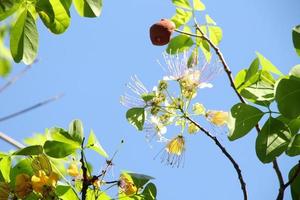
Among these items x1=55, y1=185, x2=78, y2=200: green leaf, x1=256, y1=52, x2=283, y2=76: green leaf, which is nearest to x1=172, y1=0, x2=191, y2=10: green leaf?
x1=256, y1=52, x2=283, y2=76: green leaf

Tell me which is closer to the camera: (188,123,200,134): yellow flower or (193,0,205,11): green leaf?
(188,123,200,134): yellow flower

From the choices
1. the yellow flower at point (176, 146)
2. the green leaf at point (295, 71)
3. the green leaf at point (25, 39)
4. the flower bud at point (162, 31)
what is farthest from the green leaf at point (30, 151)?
the green leaf at point (295, 71)

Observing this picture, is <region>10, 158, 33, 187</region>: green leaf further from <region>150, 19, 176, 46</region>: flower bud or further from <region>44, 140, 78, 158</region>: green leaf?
<region>150, 19, 176, 46</region>: flower bud

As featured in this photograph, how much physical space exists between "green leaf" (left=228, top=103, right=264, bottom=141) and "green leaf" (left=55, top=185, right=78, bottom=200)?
1.76 feet

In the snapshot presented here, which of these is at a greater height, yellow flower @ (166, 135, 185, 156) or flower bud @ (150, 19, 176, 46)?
flower bud @ (150, 19, 176, 46)

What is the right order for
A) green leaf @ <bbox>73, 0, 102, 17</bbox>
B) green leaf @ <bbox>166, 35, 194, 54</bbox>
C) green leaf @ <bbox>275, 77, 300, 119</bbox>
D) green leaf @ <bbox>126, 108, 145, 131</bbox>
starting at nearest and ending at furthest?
green leaf @ <bbox>275, 77, 300, 119</bbox> → green leaf @ <bbox>73, 0, 102, 17</bbox> → green leaf @ <bbox>126, 108, 145, 131</bbox> → green leaf @ <bbox>166, 35, 194, 54</bbox>

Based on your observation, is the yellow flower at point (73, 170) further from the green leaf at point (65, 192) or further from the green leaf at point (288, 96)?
the green leaf at point (288, 96)

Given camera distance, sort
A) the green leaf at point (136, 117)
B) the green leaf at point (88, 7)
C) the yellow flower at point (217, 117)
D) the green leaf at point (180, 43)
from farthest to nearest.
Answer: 1. the green leaf at point (180, 43)
2. the yellow flower at point (217, 117)
3. the green leaf at point (136, 117)
4. the green leaf at point (88, 7)

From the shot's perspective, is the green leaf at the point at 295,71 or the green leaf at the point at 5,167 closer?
the green leaf at the point at 295,71

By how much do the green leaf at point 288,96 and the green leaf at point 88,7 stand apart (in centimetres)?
61

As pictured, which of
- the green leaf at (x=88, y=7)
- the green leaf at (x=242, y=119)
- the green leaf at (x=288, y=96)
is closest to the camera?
the green leaf at (x=288, y=96)

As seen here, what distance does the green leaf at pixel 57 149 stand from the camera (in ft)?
4.57

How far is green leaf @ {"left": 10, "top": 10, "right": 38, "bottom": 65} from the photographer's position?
4.81 ft

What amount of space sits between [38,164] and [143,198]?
364 millimetres
